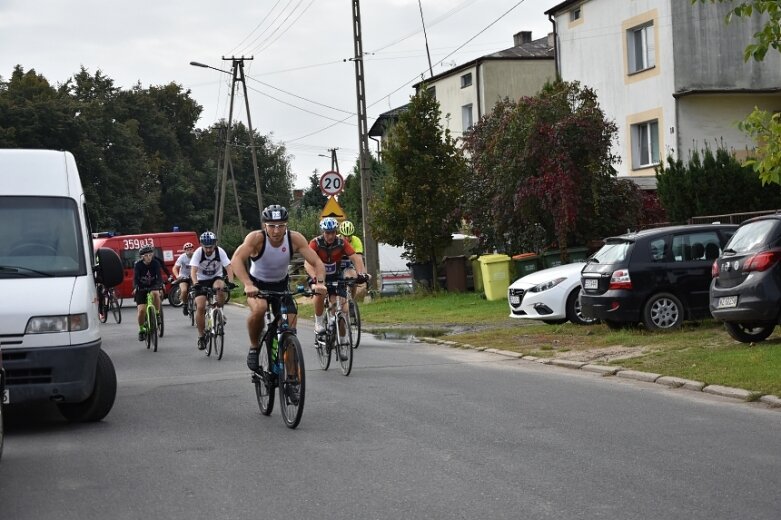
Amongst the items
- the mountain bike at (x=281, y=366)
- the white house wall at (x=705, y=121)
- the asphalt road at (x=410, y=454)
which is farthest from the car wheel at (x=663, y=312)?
the white house wall at (x=705, y=121)

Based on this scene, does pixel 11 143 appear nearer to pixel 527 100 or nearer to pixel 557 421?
pixel 527 100

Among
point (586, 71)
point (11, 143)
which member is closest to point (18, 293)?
point (586, 71)

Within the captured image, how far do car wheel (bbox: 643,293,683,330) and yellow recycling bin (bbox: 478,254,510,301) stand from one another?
32.8ft

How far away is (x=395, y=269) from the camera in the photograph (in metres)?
37.5

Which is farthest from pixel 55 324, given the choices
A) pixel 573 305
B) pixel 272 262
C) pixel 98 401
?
pixel 573 305

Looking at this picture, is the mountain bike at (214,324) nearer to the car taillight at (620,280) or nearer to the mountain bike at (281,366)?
the car taillight at (620,280)

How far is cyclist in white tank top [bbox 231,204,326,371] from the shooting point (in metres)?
10.4

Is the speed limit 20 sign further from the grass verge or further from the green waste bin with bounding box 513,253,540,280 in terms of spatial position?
the green waste bin with bounding box 513,253,540,280

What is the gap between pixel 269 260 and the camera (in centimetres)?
1072

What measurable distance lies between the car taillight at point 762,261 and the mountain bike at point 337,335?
470cm

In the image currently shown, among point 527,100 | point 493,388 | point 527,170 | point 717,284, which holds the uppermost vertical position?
point 527,100

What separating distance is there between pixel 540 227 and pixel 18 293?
17072mm

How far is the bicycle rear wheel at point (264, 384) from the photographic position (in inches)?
409

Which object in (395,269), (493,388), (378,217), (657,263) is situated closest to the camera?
(493,388)
